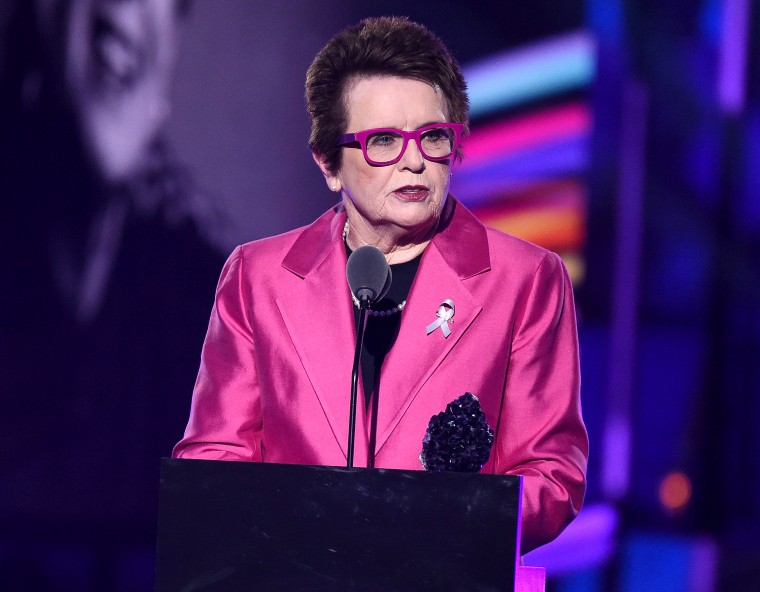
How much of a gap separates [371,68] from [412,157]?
192 millimetres

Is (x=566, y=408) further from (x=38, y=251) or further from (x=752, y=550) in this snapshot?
(x=38, y=251)

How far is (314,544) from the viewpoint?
1.25 metres

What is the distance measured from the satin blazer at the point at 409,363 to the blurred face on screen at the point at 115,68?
1.68 meters

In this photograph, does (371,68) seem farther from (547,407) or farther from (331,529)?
(331,529)

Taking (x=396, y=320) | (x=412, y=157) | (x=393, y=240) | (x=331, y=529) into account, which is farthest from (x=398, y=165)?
(x=331, y=529)

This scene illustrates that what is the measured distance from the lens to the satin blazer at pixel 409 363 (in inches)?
71.4

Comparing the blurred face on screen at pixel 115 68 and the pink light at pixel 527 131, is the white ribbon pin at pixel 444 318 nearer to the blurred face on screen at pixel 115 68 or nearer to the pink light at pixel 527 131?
the pink light at pixel 527 131

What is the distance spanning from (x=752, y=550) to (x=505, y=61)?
1.59 m

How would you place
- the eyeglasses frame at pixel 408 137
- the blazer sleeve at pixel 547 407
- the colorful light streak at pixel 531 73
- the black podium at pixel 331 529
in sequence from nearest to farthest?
the black podium at pixel 331 529 < the blazer sleeve at pixel 547 407 < the eyeglasses frame at pixel 408 137 < the colorful light streak at pixel 531 73

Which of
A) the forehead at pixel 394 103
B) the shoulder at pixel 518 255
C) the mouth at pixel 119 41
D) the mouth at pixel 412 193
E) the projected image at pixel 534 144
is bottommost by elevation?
the shoulder at pixel 518 255

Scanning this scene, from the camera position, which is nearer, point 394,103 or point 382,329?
point 394,103

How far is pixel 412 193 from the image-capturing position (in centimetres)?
184

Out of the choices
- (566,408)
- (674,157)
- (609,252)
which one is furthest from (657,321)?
(566,408)

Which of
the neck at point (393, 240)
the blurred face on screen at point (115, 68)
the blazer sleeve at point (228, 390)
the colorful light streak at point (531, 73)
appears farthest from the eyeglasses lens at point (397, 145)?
the blurred face on screen at point (115, 68)
